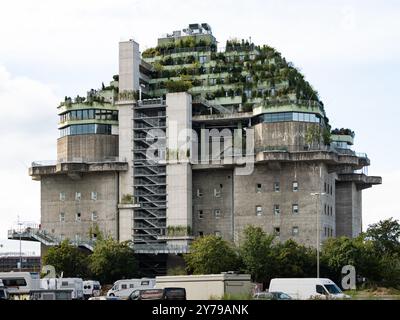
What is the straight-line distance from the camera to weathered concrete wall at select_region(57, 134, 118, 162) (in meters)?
146

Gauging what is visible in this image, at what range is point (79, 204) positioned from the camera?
146 m

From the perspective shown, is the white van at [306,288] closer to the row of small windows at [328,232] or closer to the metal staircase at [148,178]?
the row of small windows at [328,232]

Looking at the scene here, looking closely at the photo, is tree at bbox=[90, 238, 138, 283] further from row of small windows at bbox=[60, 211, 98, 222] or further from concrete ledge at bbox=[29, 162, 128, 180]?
concrete ledge at bbox=[29, 162, 128, 180]

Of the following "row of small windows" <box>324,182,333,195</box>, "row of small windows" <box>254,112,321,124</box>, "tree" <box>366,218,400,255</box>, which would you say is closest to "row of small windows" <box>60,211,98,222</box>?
"row of small windows" <box>254,112,321,124</box>

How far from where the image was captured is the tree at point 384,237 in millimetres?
117494

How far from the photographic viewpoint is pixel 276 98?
138500mm

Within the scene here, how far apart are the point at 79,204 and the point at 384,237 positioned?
52.1 metres

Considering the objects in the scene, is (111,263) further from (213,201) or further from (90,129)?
(90,129)

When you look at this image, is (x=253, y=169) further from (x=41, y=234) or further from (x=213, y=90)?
(x=41, y=234)

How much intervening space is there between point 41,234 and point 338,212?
49.3 meters

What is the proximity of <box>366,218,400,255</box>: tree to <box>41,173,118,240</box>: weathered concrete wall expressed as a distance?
42930mm

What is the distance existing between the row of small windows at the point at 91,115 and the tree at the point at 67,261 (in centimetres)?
2848

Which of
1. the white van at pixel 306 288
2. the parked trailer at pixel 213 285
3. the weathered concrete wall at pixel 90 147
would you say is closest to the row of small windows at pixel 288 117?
the weathered concrete wall at pixel 90 147

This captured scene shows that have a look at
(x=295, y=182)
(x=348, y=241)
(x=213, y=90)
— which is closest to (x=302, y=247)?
(x=348, y=241)
